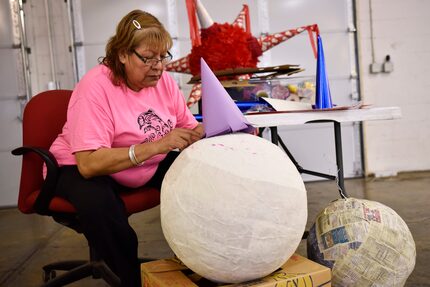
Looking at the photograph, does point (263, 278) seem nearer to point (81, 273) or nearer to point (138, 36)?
point (138, 36)

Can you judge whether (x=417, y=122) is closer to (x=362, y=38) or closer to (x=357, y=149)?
(x=357, y=149)

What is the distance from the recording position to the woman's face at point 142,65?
4.42 ft

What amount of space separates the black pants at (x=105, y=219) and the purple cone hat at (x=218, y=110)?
0.44 meters

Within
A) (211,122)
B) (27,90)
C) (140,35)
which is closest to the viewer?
(211,122)

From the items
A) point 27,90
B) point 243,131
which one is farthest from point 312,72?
point 243,131

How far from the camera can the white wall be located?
175 inches

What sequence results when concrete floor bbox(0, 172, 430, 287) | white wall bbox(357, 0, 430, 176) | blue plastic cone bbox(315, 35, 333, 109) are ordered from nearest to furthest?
1. blue plastic cone bbox(315, 35, 333, 109)
2. concrete floor bbox(0, 172, 430, 287)
3. white wall bbox(357, 0, 430, 176)

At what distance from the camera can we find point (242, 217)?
3.02 ft

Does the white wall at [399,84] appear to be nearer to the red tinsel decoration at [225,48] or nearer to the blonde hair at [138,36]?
the red tinsel decoration at [225,48]

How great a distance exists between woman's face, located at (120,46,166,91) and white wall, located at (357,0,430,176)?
3.51 metres

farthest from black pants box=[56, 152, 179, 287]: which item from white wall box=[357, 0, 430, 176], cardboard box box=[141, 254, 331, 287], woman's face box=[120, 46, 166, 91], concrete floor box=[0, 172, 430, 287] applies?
white wall box=[357, 0, 430, 176]

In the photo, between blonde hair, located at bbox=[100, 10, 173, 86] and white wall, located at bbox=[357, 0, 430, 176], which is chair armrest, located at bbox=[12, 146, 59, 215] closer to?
blonde hair, located at bbox=[100, 10, 173, 86]

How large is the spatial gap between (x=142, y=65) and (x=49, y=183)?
0.49 meters

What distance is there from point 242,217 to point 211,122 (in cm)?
30
